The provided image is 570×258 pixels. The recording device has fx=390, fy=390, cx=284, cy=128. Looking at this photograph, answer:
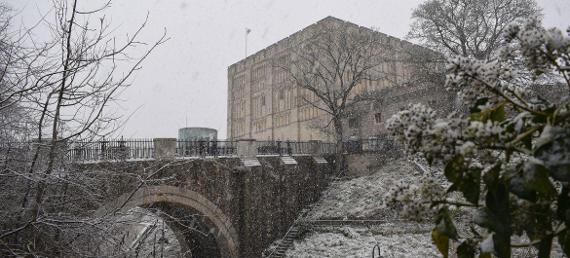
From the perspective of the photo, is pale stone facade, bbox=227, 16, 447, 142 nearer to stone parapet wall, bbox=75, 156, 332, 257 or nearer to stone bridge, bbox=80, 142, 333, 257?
stone parapet wall, bbox=75, 156, 332, 257

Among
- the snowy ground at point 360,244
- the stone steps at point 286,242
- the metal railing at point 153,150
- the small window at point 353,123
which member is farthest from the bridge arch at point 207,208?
the small window at point 353,123

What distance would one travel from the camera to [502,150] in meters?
1.42

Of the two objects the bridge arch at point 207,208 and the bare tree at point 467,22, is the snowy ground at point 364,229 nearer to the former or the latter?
the bridge arch at point 207,208

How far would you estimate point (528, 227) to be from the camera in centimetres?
140

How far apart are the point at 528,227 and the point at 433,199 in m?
0.33

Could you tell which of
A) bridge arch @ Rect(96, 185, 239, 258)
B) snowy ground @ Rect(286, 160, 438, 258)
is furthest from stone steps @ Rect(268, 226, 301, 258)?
bridge arch @ Rect(96, 185, 239, 258)

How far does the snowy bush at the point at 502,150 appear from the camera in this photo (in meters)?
1.23

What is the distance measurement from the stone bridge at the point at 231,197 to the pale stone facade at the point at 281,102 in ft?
35.3

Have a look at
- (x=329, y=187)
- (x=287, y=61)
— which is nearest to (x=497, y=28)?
(x=329, y=187)

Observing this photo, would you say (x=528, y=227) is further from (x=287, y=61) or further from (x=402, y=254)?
(x=287, y=61)

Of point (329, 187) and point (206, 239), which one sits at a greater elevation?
point (329, 187)

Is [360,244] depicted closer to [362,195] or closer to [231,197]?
[362,195]

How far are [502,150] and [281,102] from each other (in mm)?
39608

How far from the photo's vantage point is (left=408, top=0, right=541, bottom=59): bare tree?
2045cm
